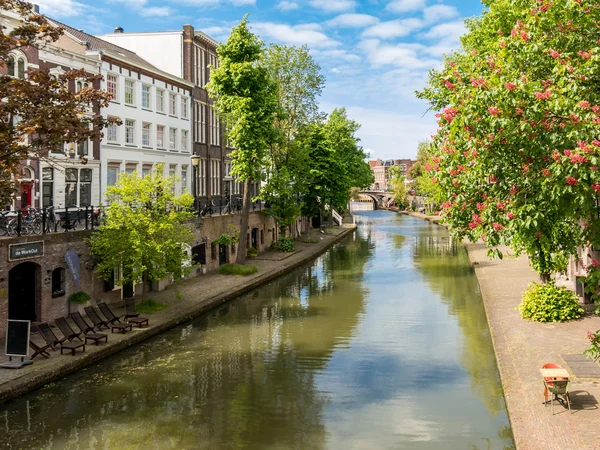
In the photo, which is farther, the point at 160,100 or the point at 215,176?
the point at 215,176

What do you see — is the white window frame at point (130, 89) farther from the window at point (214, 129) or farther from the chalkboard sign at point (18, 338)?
the chalkboard sign at point (18, 338)

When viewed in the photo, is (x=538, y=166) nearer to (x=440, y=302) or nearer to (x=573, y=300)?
(x=573, y=300)

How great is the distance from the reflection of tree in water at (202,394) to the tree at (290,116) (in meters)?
22.0

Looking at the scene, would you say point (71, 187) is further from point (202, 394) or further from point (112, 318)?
point (202, 394)

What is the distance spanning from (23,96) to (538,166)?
39.7 feet

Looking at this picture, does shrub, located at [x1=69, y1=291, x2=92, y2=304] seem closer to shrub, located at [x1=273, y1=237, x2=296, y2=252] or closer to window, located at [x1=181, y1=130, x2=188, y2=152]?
window, located at [x1=181, y1=130, x2=188, y2=152]

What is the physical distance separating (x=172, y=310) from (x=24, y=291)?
5.84m

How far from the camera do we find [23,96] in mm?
15375

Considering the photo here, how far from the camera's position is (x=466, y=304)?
29094 mm

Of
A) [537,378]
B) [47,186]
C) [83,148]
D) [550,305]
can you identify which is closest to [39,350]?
[537,378]

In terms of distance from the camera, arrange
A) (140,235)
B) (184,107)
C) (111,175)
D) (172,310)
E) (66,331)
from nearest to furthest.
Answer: (66,331), (140,235), (172,310), (111,175), (184,107)

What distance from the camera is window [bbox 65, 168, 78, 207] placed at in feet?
102

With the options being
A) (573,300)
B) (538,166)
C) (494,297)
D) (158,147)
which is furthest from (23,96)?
(158,147)

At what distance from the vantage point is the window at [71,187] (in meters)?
30.9
